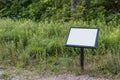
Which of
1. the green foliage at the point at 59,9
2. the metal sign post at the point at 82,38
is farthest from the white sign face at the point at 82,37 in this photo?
the green foliage at the point at 59,9

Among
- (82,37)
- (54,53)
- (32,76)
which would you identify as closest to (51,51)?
(54,53)

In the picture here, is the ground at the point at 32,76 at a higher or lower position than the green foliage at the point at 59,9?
higher

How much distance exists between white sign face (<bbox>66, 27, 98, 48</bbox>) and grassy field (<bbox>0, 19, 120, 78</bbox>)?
1.86 feet

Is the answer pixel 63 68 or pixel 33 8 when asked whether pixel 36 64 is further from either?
pixel 33 8

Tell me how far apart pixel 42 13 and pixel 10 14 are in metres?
1.97

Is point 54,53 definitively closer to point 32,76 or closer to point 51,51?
point 51,51

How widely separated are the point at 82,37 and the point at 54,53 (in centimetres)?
138

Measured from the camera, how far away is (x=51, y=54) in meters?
6.61

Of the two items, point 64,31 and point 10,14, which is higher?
point 64,31

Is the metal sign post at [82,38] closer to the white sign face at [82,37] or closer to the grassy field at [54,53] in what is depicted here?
the white sign face at [82,37]

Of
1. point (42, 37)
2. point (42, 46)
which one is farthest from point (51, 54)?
point (42, 37)

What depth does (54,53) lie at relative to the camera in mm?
6609

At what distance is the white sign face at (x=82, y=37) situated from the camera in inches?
208

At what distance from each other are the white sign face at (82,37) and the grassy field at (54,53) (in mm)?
568
